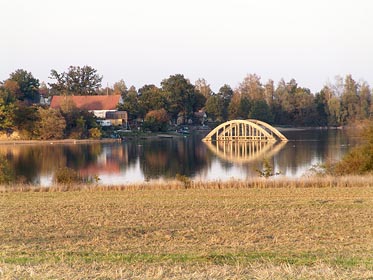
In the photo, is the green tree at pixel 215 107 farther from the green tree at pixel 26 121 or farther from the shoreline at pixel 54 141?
the green tree at pixel 26 121

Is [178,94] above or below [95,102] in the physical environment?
above

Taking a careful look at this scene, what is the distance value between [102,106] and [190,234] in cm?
6650

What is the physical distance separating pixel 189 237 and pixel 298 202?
5.24 metres

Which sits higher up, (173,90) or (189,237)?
(173,90)

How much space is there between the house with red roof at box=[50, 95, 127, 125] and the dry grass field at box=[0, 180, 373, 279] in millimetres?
53231

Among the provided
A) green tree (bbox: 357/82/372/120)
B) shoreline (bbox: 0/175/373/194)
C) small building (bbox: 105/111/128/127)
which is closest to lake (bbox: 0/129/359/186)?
shoreline (bbox: 0/175/373/194)

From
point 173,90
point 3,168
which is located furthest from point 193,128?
point 3,168

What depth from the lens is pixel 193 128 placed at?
79.9m

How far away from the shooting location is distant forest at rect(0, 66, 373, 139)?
61031mm

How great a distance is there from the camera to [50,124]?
195 feet

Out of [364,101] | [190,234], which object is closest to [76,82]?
[364,101]

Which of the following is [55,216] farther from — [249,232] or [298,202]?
[298,202]

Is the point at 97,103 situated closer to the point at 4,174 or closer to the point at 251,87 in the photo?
the point at 251,87

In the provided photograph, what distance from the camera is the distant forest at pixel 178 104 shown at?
61.0 m
